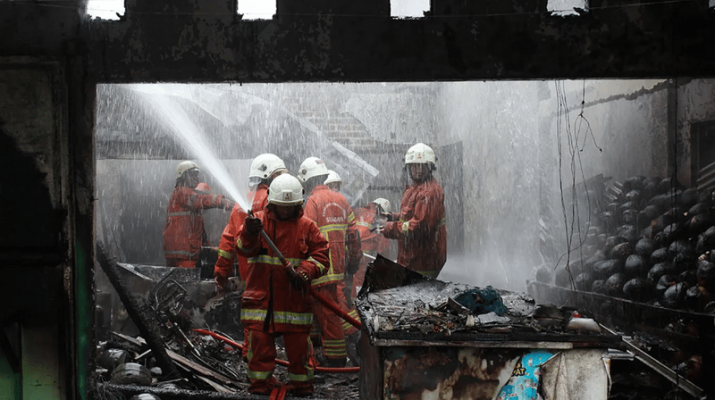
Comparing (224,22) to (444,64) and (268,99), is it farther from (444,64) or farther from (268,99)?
(268,99)

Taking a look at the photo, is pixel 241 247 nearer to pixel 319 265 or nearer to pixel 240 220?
pixel 319 265

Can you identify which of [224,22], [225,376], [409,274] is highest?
[224,22]

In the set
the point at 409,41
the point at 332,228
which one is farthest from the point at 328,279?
the point at 409,41

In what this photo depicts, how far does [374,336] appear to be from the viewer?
11.1ft

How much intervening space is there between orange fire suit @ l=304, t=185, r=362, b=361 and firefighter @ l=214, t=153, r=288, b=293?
56 centimetres

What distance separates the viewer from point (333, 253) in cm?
696

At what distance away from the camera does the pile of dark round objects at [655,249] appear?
5574 mm

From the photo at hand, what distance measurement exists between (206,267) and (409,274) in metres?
3.66

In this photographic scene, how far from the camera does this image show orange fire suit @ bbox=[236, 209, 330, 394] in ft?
17.1

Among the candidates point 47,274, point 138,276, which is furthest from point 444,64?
point 138,276

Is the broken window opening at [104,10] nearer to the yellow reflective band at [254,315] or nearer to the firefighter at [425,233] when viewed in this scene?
the yellow reflective band at [254,315]

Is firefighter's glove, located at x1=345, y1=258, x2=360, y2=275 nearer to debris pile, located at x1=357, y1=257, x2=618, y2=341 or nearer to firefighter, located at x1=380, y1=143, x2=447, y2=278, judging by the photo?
firefighter, located at x1=380, y1=143, x2=447, y2=278

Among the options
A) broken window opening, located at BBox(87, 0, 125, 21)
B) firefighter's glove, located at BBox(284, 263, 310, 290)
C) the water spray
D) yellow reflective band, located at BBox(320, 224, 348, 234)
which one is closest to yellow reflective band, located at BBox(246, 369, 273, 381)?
firefighter's glove, located at BBox(284, 263, 310, 290)

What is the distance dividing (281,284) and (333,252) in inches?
66.7
